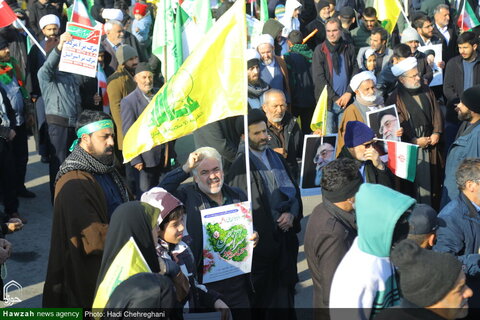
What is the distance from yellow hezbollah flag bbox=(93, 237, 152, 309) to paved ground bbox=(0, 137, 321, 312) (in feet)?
5.66

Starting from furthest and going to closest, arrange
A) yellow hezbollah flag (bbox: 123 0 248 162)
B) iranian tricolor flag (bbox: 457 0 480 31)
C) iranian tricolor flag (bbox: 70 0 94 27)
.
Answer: iranian tricolor flag (bbox: 457 0 480 31) < iranian tricolor flag (bbox: 70 0 94 27) < yellow hezbollah flag (bbox: 123 0 248 162)

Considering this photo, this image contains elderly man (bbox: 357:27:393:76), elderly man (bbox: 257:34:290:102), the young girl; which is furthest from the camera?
elderly man (bbox: 357:27:393:76)

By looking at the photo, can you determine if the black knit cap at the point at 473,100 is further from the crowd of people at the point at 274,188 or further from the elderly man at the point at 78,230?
the elderly man at the point at 78,230

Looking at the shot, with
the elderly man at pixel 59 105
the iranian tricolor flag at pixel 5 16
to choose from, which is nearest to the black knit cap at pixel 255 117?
the elderly man at pixel 59 105

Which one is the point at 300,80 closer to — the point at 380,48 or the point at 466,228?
the point at 380,48

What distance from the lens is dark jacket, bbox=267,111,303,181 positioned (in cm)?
645

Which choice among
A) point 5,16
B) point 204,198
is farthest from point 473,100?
point 5,16

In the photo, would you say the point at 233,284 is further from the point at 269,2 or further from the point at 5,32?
the point at 269,2

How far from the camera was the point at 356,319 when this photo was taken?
141 inches

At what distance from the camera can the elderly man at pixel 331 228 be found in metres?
4.28

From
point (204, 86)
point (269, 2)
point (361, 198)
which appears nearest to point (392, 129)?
point (204, 86)

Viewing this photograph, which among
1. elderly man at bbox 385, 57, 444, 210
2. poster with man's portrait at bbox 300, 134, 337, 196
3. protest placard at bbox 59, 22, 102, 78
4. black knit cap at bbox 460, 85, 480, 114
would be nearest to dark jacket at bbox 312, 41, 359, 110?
elderly man at bbox 385, 57, 444, 210

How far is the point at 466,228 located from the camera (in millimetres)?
4879

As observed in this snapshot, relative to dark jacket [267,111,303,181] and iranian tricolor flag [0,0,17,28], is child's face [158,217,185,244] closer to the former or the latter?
dark jacket [267,111,303,181]
